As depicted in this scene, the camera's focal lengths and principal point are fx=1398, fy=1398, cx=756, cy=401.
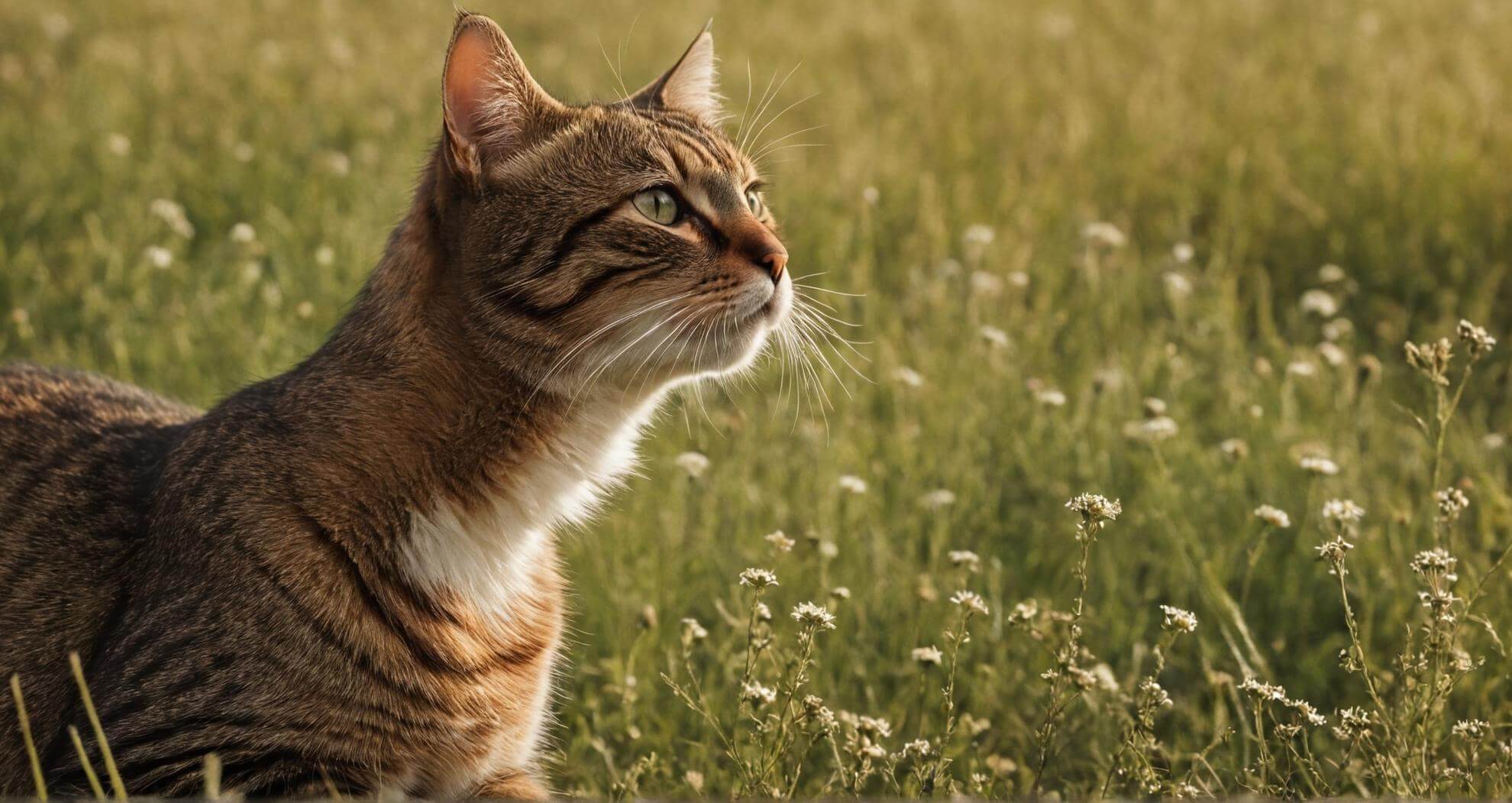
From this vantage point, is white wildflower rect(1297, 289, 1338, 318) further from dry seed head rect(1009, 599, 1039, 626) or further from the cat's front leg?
the cat's front leg

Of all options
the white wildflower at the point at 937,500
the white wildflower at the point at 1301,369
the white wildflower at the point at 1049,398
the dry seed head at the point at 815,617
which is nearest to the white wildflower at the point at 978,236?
the white wildflower at the point at 1049,398

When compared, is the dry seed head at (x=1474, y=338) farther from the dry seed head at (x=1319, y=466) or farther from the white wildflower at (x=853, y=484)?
the white wildflower at (x=853, y=484)

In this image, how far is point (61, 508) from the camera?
3.36 meters

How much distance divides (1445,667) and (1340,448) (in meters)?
1.83

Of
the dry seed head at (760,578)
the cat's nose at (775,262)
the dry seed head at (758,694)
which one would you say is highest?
the cat's nose at (775,262)

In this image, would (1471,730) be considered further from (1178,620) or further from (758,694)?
(758,694)

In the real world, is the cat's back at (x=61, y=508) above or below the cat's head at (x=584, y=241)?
A: below

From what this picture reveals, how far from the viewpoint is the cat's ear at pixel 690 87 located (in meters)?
3.90

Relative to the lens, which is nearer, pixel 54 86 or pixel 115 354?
pixel 115 354

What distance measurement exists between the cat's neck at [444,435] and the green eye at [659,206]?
432mm

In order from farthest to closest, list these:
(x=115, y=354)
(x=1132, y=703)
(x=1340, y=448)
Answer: (x=115, y=354), (x=1340, y=448), (x=1132, y=703)

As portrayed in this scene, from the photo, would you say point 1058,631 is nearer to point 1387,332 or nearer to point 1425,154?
point 1387,332

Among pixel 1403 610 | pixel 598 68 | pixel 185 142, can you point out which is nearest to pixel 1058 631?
pixel 1403 610

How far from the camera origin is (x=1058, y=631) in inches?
159
